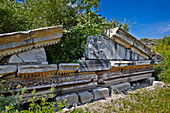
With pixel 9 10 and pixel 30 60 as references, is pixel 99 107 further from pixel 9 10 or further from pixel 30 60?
pixel 9 10

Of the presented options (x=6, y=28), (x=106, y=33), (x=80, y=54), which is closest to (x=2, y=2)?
(x=6, y=28)

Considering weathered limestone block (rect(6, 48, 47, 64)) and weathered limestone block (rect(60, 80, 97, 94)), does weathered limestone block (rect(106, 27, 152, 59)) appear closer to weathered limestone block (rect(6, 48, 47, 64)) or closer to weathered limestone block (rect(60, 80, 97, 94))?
weathered limestone block (rect(60, 80, 97, 94))

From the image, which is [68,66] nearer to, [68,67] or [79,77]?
[68,67]

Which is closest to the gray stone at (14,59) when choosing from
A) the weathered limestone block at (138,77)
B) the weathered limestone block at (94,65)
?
the weathered limestone block at (94,65)

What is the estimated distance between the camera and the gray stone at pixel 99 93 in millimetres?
3367

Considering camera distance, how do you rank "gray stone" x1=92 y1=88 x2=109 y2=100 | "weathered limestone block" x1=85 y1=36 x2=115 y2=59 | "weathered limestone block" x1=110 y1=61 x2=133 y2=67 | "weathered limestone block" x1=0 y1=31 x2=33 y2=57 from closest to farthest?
"weathered limestone block" x1=0 y1=31 x2=33 y2=57
"gray stone" x1=92 y1=88 x2=109 y2=100
"weathered limestone block" x1=85 y1=36 x2=115 y2=59
"weathered limestone block" x1=110 y1=61 x2=133 y2=67

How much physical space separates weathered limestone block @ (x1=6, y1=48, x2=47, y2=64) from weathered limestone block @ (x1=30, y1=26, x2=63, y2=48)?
6.9 inches

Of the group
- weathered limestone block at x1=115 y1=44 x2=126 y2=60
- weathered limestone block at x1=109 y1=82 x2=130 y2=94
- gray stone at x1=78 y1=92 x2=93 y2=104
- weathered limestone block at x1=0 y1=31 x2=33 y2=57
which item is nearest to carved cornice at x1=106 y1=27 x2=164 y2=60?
weathered limestone block at x1=115 y1=44 x2=126 y2=60

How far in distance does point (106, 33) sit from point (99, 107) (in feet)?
8.68

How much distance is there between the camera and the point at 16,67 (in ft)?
7.31

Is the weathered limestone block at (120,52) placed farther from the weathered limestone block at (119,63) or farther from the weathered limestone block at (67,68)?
the weathered limestone block at (67,68)

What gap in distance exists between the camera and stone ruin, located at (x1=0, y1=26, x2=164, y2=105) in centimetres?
225

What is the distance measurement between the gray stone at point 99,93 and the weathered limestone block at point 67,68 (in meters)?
1.09

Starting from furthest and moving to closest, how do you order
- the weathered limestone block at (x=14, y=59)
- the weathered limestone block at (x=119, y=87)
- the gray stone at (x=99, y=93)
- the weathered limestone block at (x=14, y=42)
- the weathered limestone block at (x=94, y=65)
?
the weathered limestone block at (x=119, y=87)
the gray stone at (x=99, y=93)
the weathered limestone block at (x=94, y=65)
the weathered limestone block at (x=14, y=59)
the weathered limestone block at (x=14, y=42)
